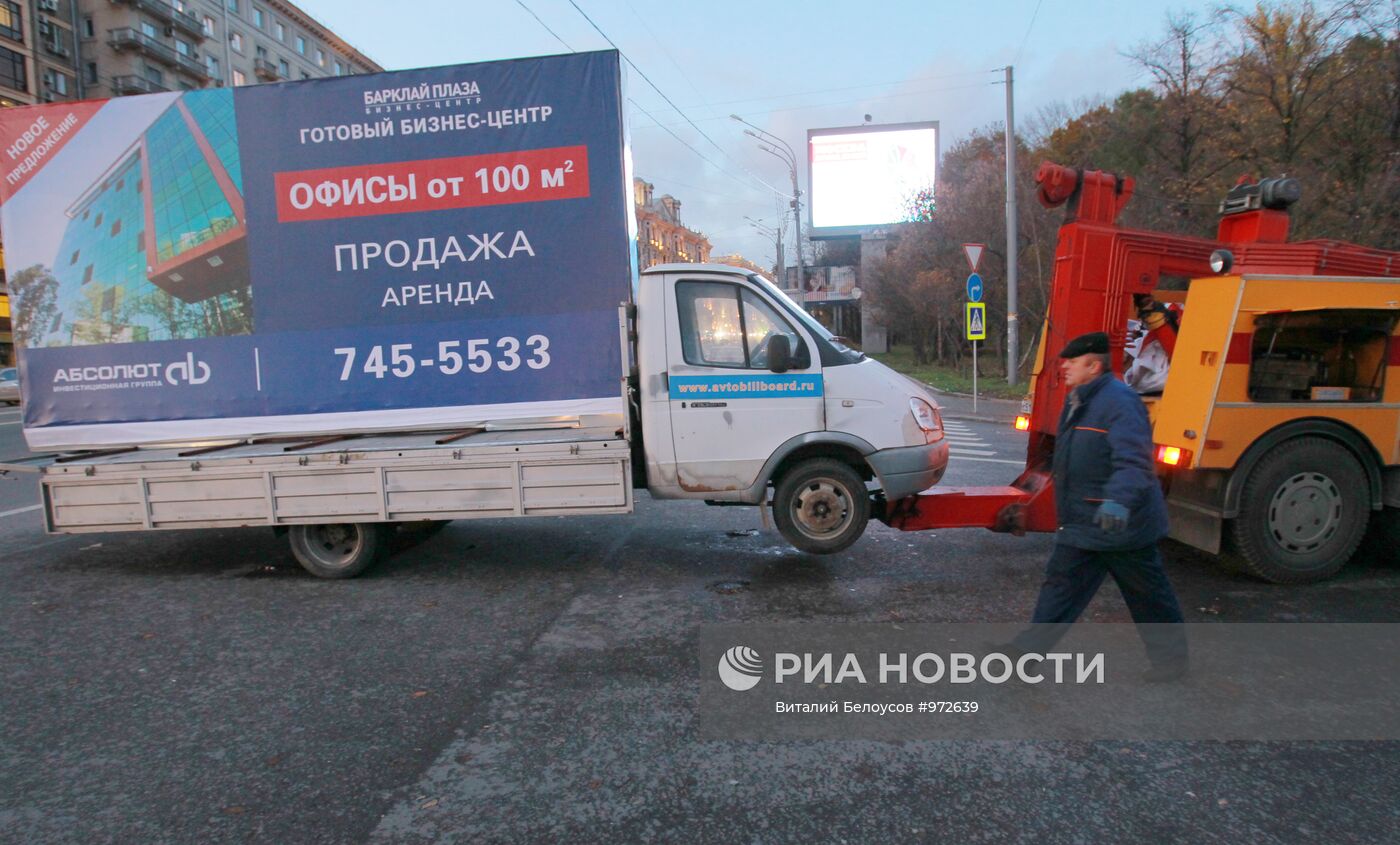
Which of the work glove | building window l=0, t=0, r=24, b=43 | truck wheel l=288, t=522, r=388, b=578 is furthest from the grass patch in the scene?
building window l=0, t=0, r=24, b=43

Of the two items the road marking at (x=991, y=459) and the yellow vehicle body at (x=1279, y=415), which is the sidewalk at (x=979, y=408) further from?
the yellow vehicle body at (x=1279, y=415)

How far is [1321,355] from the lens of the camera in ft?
18.6

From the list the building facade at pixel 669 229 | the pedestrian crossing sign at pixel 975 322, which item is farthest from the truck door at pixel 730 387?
the building facade at pixel 669 229

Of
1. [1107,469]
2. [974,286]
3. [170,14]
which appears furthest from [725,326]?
[170,14]

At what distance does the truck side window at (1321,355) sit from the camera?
529 cm

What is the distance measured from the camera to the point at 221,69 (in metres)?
57.1

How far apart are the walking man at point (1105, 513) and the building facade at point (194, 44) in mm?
46290

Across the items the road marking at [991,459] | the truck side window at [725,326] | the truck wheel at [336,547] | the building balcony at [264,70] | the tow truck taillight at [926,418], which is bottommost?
the road marking at [991,459]

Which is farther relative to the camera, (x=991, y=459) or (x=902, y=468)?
(x=991, y=459)

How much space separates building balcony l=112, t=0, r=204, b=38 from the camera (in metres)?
49.1

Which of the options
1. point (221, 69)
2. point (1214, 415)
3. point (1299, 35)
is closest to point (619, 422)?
point (1214, 415)

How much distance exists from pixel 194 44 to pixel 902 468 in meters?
65.6

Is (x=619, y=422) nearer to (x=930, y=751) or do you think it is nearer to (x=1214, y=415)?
(x=930, y=751)

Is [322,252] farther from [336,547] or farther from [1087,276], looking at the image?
[1087,276]
